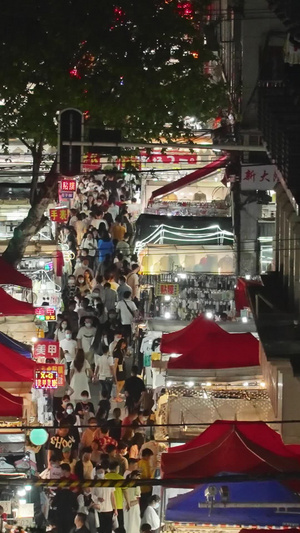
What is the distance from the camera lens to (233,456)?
41.2ft

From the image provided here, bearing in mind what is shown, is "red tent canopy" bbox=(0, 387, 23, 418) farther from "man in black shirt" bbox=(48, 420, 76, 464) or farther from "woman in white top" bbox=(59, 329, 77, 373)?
"woman in white top" bbox=(59, 329, 77, 373)

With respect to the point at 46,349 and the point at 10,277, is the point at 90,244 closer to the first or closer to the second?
the point at 46,349

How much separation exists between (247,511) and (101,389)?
31.7 feet

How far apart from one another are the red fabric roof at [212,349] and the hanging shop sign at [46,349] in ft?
7.35

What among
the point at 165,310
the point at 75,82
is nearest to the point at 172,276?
the point at 165,310

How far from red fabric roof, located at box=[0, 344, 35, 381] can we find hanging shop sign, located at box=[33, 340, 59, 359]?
256 cm

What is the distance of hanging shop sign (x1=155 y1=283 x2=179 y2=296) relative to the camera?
941 inches

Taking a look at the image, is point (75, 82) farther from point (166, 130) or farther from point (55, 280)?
point (55, 280)

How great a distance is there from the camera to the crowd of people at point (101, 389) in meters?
15.6

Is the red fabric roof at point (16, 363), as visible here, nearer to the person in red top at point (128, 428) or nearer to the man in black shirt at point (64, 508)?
the person in red top at point (128, 428)

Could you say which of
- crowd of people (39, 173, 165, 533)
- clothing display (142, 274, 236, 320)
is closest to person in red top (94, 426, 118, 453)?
crowd of people (39, 173, 165, 533)

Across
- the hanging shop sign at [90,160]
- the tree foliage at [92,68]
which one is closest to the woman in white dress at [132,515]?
the hanging shop sign at [90,160]

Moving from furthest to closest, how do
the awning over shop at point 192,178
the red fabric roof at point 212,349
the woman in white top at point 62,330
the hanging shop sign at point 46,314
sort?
1. the awning over shop at point 192,178
2. the hanging shop sign at point 46,314
3. the woman in white top at point 62,330
4. the red fabric roof at point 212,349

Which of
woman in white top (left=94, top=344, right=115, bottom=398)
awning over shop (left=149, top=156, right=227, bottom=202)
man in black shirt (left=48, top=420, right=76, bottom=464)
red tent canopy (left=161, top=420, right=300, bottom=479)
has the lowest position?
red tent canopy (left=161, top=420, right=300, bottom=479)
